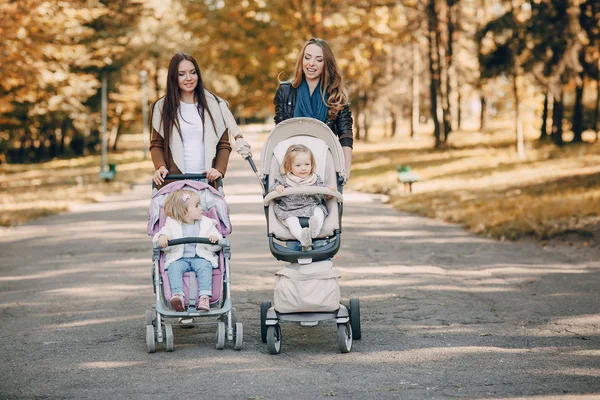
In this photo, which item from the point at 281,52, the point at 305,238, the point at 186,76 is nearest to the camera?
the point at 305,238

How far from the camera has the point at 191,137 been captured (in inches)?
281

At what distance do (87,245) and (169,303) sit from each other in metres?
6.51

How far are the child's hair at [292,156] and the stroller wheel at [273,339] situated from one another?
45.8 inches

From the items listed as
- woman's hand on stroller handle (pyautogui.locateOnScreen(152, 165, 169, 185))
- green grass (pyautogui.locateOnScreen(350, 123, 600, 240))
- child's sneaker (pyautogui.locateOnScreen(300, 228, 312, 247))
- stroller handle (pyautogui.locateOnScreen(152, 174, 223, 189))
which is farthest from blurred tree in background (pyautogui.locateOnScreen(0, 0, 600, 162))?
child's sneaker (pyautogui.locateOnScreen(300, 228, 312, 247))

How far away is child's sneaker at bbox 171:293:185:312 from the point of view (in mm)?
6332

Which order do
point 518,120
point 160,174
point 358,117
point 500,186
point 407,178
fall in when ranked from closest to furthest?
point 160,174 → point 500,186 → point 407,178 → point 518,120 → point 358,117

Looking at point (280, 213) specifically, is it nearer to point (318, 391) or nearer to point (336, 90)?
point (336, 90)

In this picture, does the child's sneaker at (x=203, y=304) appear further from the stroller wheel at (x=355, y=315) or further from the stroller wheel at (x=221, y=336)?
the stroller wheel at (x=355, y=315)

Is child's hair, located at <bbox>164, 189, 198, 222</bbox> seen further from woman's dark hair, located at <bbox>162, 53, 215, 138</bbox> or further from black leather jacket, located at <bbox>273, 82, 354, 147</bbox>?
black leather jacket, located at <bbox>273, 82, 354, 147</bbox>

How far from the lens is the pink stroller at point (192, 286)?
6.33 meters

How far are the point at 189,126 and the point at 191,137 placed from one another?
95 mm

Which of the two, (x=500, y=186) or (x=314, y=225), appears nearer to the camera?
(x=314, y=225)

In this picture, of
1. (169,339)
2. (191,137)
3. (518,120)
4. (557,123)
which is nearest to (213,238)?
(169,339)

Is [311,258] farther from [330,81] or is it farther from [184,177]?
[330,81]
